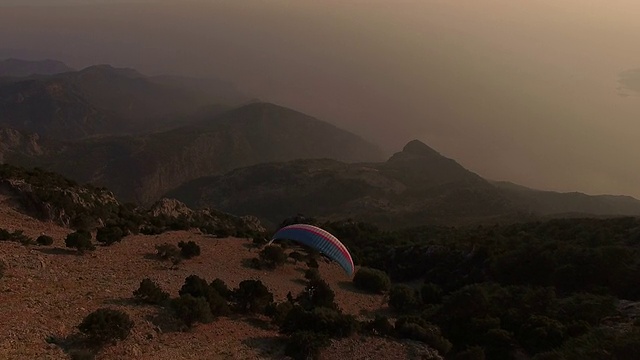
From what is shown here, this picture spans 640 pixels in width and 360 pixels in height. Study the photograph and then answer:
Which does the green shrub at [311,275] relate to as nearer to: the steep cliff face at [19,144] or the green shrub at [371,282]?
the green shrub at [371,282]

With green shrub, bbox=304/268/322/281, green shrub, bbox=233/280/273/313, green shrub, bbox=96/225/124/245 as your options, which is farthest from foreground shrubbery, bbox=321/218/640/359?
green shrub, bbox=96/225/124/245

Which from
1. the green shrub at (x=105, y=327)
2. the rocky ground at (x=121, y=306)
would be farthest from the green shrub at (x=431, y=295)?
the green shrub at (x=105, y=327)

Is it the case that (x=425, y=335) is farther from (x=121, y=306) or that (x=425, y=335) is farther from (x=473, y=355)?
(x=121, y=306)

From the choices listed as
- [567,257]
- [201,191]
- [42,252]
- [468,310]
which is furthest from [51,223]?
[201,191]

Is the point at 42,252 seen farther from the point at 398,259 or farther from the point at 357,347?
the point at 398,259

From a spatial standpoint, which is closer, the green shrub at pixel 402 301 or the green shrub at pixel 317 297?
the green shrub at pixel 317 297

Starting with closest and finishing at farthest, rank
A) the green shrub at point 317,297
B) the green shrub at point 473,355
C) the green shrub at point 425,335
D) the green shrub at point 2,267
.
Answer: the green shrub at point 2,267 → the green shrub at point 473,355 → the green shrub at point 425,335 → the green shrub at point 317,297

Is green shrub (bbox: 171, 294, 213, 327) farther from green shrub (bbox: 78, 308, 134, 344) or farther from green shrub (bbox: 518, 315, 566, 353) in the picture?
green shrub (bbox: 518, 315, 566, 353)
